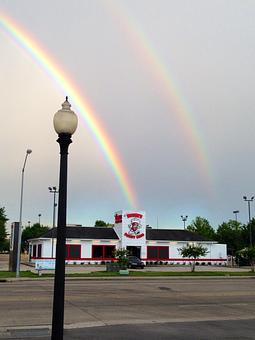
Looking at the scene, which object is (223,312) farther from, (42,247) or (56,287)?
(42,247)

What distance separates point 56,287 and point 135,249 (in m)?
58.9

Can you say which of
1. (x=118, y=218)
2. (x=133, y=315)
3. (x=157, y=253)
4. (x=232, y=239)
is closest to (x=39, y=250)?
(x=118, y=218)

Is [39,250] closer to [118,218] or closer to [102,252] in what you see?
[102,252]

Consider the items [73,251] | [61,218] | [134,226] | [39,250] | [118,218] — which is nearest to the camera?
[61,218]

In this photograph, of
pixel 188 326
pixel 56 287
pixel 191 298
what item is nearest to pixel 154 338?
pixel 188 326

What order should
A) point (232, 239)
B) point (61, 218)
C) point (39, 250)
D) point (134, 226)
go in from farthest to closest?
point (232, 239), point (134, 226), point (39, 250), point (61, 218)

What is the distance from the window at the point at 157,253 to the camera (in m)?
64.4

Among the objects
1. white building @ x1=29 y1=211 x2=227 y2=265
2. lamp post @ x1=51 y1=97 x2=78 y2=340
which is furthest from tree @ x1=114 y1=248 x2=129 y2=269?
lamp post @ x1=51 y1=97 x2=78 y2=340

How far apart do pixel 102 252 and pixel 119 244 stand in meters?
2.60

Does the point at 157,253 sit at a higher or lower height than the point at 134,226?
lower

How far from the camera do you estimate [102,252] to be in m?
63.4

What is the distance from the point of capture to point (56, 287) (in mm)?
5832

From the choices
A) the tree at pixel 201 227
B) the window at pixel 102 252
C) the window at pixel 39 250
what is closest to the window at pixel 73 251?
the window at pixel 102 252

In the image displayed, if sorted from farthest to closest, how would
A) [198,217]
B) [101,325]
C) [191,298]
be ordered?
1. [198,217]
2. [191,298]
3. [101,325]
